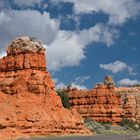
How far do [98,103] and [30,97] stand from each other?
206 feet

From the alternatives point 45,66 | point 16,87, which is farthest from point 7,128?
point 45,66

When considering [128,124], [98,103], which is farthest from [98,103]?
[128,124]

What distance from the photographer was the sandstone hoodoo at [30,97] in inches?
3620

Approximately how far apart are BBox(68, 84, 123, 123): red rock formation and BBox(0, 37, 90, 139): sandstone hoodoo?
1769 inches

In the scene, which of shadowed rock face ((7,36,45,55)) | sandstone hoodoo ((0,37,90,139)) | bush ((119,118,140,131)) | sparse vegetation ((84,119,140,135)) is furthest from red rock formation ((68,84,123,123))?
shadowed rock face ((7,36,45,55))

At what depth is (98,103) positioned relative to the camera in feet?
530

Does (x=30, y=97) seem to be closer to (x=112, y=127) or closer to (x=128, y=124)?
(x=112, y=127)

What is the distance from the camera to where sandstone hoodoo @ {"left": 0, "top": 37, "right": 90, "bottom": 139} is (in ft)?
302

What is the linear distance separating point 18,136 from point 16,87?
19.1 m

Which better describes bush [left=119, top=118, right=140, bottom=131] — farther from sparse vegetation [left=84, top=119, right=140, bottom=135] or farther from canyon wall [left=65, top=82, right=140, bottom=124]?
canyon wall [left=65, top=82, right=140, bottom=124]

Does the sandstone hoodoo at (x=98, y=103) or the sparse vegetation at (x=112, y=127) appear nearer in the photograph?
the sparse vegetation at (x=112, y=127)

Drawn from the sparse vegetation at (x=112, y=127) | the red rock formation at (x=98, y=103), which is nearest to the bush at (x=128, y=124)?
the sparse vegetation at (x=112, y=127)

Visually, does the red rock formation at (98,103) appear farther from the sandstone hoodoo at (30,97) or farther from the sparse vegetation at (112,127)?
the sandstone hoodoo at (30,97)

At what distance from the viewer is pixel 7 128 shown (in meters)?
84.7
